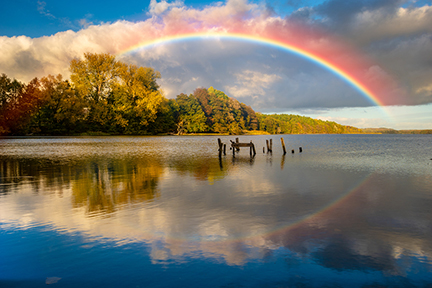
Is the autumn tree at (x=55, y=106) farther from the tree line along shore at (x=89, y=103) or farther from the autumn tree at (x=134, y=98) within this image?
the autumn tree at (x=134, y=98)

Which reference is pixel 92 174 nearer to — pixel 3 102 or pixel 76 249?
pixel 76 249

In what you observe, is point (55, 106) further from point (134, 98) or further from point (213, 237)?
point (213, 237)

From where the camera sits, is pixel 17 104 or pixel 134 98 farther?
pixel 134 98

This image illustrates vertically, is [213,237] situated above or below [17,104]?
below

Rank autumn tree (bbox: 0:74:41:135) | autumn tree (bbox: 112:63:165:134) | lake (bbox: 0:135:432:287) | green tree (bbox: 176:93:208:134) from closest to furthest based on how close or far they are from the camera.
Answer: lake (bbox: 0:135:432:287) → autumn tree (bbox: 0:74:41:135) → autumn tree (bbox: 112:63:165:134) → green tree (bbox: 176:93:208:134)

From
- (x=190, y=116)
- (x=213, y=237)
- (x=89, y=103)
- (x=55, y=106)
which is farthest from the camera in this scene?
(x=190, y=116)

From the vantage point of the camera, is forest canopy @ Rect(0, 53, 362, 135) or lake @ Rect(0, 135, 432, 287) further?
forest canopy @ Rect(0, 53, 362, 135)

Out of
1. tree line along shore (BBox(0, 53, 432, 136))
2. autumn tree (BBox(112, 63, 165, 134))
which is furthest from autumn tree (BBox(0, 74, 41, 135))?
autumn tree (BBox(112, 63, 165, 134))

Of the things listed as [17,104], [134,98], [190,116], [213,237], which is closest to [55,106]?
[17,104]

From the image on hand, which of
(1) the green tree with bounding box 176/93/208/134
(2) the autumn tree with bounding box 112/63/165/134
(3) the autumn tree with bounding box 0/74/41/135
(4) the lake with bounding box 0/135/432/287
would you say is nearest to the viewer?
(4) the lake with bounding box 0/135/432/287

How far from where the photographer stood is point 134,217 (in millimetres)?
9547

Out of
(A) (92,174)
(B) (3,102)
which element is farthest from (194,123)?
(A) (92,174)

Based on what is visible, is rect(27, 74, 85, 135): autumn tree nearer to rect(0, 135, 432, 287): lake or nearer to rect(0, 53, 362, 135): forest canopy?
rect(0, 53, 362, 135): forest canopy

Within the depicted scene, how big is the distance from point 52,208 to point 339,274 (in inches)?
384
